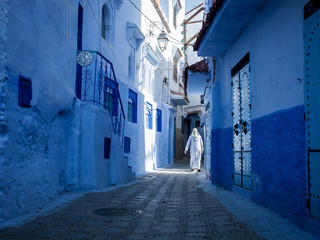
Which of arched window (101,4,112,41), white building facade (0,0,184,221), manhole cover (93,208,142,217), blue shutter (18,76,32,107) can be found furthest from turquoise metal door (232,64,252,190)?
arched window (101,4,112,41)

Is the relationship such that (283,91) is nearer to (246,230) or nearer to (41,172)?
(246,230)

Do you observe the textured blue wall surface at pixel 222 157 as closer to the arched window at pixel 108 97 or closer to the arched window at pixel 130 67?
the arched window at pixel 108 97

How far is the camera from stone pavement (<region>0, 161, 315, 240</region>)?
151 inches

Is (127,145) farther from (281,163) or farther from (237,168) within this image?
(281,163)

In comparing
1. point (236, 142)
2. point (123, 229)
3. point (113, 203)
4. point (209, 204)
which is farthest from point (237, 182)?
point (123, 229)

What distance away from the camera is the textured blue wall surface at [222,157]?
803 cm

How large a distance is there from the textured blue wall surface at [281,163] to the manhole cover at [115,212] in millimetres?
2097

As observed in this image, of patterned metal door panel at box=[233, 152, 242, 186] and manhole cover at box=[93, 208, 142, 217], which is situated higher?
patterned metal door panel at box=[233, 152, 242, 186]

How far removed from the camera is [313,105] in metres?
3.73

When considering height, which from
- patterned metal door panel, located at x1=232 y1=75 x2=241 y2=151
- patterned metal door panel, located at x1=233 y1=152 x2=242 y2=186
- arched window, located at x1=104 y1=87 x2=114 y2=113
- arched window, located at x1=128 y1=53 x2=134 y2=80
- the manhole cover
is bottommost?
the manhole cover

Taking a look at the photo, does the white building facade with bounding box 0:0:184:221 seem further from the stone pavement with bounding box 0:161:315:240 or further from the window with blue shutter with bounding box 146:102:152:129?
the window with blue shutter with bounding box 146:102:152:129

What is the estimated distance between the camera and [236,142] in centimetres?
751

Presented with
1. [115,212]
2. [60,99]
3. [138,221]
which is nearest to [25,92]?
[60,99]

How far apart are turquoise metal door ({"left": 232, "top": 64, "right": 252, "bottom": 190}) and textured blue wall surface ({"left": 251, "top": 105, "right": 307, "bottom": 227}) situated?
1.83ft
